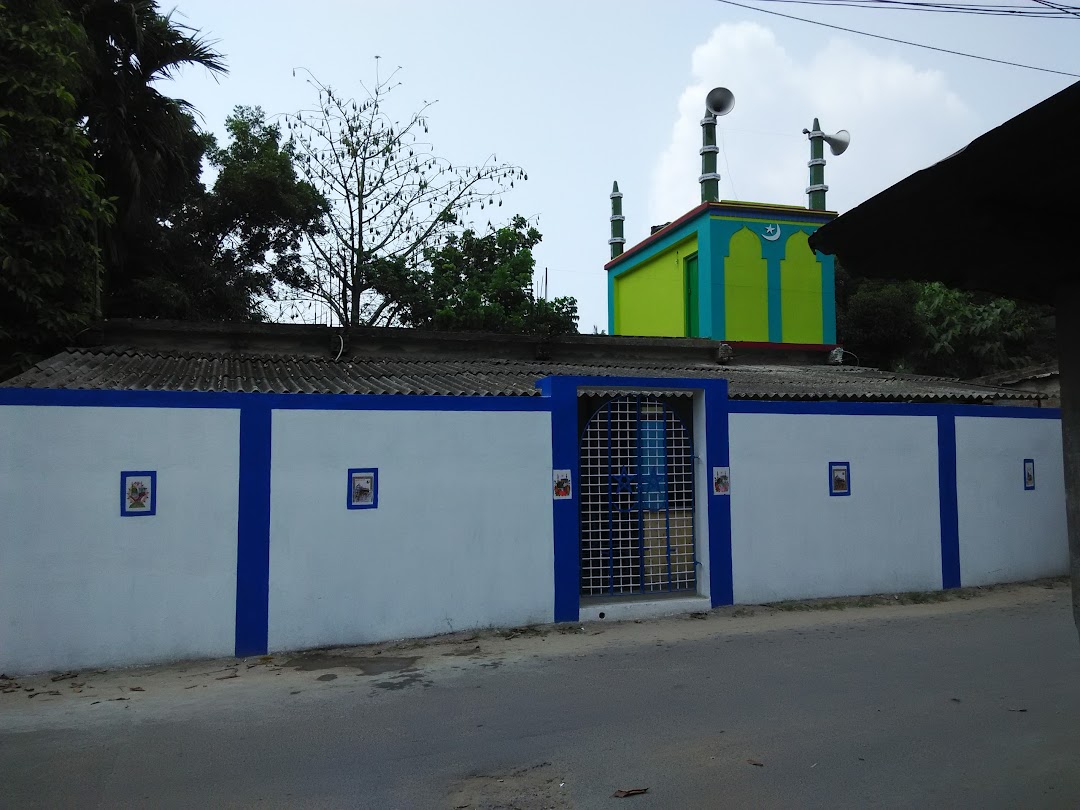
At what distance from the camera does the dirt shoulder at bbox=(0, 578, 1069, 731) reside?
18.2ft

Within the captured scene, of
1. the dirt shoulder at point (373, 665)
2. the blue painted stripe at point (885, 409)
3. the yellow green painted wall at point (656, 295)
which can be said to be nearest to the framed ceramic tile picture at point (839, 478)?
the blue painted stripe at point (885, 409)

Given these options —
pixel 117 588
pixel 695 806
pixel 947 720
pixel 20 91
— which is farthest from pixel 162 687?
pixel 20 91

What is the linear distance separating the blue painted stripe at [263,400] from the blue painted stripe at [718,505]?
1814mm

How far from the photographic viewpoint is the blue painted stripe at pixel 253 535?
6695mm

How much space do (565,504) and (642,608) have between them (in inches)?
50.4

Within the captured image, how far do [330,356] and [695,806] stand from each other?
8.51 metres

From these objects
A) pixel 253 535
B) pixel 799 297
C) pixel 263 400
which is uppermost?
pixel 799 297

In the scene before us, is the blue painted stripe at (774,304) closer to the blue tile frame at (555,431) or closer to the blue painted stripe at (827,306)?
the blue painted stripe at (827,306)

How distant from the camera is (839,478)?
897cm

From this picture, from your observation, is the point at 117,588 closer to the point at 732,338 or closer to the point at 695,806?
the point at 695,806

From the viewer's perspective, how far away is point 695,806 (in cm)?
378

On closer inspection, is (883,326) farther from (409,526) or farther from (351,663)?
(351,663)

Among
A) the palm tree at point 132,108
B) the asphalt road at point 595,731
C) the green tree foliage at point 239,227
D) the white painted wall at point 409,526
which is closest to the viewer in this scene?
the asphalt road at point 595,731

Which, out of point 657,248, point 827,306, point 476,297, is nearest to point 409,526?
point 476,297
